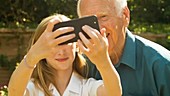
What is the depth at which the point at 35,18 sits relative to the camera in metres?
7.83

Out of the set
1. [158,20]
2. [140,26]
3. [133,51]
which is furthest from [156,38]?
[133,51]

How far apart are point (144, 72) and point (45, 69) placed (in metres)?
0.57

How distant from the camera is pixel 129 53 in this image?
2906 mm

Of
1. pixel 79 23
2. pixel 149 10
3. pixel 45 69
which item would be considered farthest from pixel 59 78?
pixel 149 10

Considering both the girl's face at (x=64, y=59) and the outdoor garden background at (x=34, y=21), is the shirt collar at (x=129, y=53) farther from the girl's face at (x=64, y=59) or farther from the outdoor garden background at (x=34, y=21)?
the outdoor garden background at (x=34, y=21)

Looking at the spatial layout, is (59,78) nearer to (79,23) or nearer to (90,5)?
(90,5)

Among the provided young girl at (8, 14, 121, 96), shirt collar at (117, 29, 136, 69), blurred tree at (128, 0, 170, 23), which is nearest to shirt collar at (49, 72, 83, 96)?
young girl at (8, 14, 121, 96)

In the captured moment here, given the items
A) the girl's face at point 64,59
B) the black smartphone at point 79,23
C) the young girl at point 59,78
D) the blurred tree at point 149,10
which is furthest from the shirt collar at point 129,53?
the blurred tree at point 149,10

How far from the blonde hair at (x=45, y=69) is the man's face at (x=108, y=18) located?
0.63 feet

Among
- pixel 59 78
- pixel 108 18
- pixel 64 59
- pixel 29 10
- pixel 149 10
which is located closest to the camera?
pixel 64 59

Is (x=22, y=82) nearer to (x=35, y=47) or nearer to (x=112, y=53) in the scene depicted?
(x=35, y=47)

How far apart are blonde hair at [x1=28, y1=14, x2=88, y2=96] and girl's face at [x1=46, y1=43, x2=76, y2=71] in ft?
0.19

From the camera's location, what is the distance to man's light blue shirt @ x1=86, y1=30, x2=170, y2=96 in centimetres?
287

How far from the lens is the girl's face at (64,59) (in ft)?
8.28
